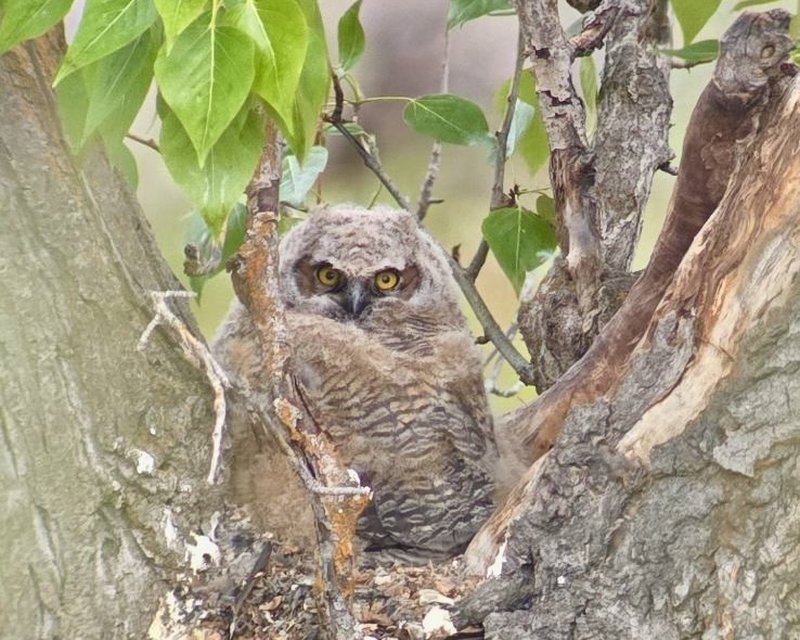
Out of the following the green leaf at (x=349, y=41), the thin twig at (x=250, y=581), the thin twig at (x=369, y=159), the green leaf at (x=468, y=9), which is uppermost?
the green leaf at (x=468, y=9)

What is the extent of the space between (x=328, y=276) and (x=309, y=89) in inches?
33.6

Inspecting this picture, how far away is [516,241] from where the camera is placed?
6.16 feet

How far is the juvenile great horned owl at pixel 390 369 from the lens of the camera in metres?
1.66

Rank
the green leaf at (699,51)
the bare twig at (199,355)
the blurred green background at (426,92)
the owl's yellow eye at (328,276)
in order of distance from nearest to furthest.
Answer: the bare twig at (199,355) → the green leaf at (699,51) → the owl's yellow eye at (328,276) → the blurred green background at (426,92)

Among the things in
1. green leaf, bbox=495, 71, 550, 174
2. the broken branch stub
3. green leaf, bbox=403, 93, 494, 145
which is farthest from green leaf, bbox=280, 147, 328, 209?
the broken branch stub

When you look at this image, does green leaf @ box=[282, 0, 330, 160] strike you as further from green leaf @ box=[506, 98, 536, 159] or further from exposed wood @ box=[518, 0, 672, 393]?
green leaf @ box=[506, 98, 536, 159]

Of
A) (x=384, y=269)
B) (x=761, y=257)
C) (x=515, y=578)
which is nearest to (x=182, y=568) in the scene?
(x=515, y=578)

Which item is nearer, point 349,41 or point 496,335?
point 349,41

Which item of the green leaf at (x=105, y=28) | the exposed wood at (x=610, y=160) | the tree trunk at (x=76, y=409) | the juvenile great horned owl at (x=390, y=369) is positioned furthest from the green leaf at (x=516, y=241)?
the green leaf at (x=105, y=28)

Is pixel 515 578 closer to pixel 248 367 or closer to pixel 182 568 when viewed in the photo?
pixel 182 568

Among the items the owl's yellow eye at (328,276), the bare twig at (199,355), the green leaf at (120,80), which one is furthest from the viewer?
the owl's yellow eye at (328,276)

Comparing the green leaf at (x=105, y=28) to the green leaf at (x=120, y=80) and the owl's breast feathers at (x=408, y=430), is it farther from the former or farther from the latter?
the owl's breast feathers at (x=408, y=430)

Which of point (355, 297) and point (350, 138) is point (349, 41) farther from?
point (355, 297)

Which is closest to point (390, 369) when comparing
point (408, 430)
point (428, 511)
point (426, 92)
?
point (408, 430)
